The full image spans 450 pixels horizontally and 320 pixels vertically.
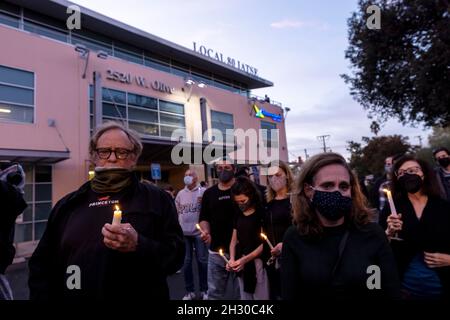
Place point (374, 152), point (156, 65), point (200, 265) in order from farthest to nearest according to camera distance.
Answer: point (374, 152) → point (156, 65) → point (200, 265)

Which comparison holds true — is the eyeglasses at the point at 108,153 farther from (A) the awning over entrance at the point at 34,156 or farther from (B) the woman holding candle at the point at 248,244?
(A) the awning over entrance at the point at 34,156

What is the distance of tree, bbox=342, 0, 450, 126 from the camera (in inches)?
493

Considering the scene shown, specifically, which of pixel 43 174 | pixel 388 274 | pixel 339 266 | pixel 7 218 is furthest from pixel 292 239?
pixel 43 174

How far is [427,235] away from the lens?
8.71 feet

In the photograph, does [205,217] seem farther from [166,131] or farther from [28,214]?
[166,131]

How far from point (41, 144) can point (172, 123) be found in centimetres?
781

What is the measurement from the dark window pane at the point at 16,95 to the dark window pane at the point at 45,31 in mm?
3472

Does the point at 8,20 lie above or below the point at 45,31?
below

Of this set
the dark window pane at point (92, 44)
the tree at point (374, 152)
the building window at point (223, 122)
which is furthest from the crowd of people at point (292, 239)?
the tree at point (374, 152)

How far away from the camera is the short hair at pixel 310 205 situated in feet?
6.89

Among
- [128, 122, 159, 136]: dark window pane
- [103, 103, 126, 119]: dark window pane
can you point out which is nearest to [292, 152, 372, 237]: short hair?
[103, 103, 126, 119]: dark window pane

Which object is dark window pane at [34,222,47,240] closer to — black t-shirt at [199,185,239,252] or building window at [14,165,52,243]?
building window at [14,165,52,243]

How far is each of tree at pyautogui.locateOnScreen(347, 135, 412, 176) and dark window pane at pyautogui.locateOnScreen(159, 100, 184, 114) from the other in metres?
26.7

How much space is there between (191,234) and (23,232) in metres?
9.54
